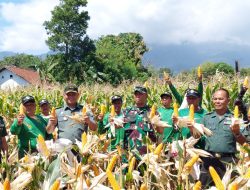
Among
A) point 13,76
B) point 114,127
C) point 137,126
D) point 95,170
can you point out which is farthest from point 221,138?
point 13,76

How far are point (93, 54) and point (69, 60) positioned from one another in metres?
2.29

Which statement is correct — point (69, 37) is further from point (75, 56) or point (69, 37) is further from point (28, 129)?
point (28, 129)

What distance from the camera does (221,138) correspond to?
14.3 ft

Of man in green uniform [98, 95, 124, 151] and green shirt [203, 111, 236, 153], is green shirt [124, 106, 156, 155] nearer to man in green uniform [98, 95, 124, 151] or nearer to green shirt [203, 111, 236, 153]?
man in green uniform [98, 95, 124, 151]

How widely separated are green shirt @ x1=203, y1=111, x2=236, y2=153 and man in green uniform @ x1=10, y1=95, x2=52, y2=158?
76.5 inches

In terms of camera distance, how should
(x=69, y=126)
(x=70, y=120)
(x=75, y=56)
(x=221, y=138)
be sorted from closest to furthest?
(x=221, y=138) → (x=69, y=126) → (x=70, y=120) → (x=75, y=56)

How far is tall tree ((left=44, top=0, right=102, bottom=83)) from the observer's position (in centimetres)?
3853

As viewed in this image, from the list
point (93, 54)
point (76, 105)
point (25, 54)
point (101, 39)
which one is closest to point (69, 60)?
point (93, 54)

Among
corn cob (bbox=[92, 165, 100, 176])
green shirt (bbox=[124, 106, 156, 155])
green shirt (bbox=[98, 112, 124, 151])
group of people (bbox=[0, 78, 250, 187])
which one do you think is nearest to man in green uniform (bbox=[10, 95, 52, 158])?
group of people (bbox=[0, 78, 250, 187])

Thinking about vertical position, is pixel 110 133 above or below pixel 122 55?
below

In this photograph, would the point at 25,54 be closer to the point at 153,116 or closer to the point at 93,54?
the point at 93,54

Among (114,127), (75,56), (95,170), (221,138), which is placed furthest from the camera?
(75,56)

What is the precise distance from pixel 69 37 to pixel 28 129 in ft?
116

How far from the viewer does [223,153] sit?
433 centimetres
